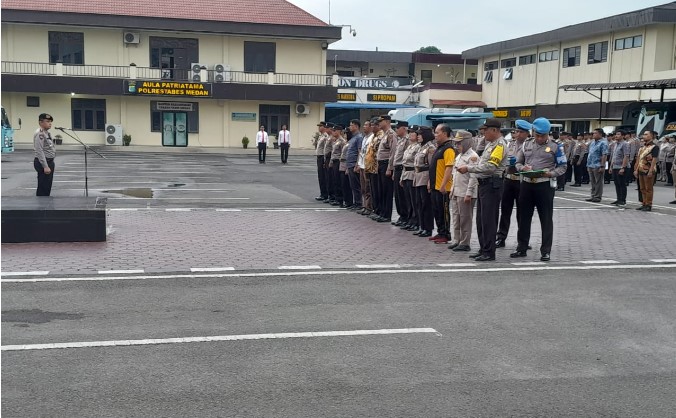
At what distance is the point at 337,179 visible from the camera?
56.1ft

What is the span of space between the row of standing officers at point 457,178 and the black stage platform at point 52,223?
5356 mm

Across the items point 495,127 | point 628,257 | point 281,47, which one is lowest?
point 628,257

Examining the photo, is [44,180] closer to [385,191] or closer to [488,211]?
[385,191]

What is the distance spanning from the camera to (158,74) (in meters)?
44.2

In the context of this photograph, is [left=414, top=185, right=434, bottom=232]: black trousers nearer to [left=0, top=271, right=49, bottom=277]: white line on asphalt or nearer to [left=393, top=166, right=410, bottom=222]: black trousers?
[left=393, top=166, right=410, bottom=222]: black trousers

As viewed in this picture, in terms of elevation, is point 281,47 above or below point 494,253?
above

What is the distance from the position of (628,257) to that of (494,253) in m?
2.12

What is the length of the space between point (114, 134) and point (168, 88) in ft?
14.1

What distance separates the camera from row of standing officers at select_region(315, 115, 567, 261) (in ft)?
34.2

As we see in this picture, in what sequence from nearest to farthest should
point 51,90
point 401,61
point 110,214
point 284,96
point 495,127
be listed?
1. point 495,127
2. point 110,214
3. point 51,90
4. point 284,96
5. point 401,61

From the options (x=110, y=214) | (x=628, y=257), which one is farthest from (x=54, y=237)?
(x=628, y=257)

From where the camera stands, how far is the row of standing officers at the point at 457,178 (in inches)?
411

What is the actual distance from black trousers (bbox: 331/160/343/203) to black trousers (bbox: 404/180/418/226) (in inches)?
140

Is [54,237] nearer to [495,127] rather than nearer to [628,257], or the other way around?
[495,127]
